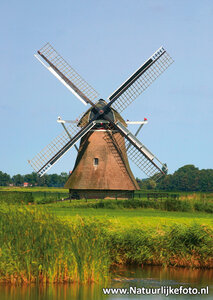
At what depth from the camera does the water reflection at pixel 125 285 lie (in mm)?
13438

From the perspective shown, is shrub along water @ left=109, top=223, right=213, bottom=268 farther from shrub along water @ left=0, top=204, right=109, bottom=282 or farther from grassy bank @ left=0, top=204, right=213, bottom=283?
shrub along water @ left=0, top=204, right=109, bottom=282

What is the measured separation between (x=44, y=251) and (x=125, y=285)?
2.49 metres

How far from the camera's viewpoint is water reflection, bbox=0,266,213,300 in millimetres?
13438

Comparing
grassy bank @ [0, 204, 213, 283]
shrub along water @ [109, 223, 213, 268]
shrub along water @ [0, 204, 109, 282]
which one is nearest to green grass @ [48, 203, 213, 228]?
shrub along water @ [109, 223, 213, 268]

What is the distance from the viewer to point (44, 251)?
45.8ft

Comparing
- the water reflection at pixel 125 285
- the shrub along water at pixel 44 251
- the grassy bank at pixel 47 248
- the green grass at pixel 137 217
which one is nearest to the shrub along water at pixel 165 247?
the water reflection at pixel 125 285

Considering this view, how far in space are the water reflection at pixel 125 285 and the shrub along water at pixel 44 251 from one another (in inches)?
11.7

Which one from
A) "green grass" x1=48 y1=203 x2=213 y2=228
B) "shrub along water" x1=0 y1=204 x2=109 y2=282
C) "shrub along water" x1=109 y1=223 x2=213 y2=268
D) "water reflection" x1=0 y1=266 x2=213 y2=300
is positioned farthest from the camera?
"green grass" x1=48 y1=203 x2=213 y2=228

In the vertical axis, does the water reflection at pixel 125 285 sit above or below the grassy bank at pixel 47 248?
below

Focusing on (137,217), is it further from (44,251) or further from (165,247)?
(44,251)

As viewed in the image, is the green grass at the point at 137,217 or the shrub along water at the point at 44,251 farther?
the green grass at the point at 137,217

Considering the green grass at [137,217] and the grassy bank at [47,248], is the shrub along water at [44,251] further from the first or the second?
the green grass at [137,217]

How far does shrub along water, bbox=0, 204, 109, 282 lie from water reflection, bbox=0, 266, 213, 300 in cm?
30

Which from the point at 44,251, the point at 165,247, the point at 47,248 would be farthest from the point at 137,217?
the point at 44,251
